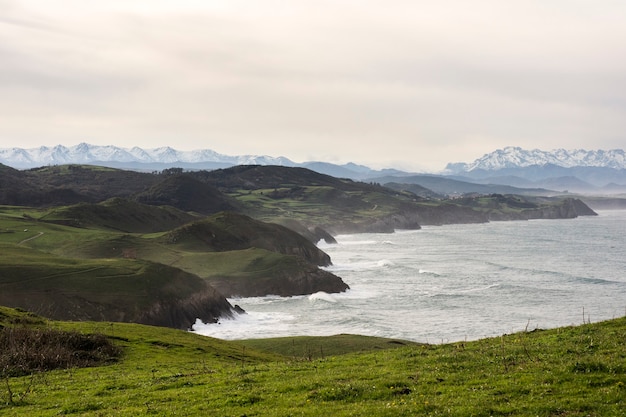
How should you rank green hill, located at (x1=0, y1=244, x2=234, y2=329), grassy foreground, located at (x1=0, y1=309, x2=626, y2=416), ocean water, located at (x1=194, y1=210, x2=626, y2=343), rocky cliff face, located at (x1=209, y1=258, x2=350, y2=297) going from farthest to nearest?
rocky cliff face, located at (x1=209, y1=258, x2=350, y2=297) < ocean water, located at (x1=194, y1=210, x2=626, y2=343) < green hill, located at (x1=0, y1=244, x2=234, y2=329) < grassy foreground, located at (x1=0, y1=309, x2=626, y2=416)

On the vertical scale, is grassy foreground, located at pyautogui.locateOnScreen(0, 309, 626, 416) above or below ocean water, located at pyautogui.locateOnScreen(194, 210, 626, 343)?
above

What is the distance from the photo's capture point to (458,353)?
31.0 meters

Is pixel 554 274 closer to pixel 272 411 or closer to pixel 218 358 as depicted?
pixel 218 358

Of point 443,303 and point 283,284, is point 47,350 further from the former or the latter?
point 283,284

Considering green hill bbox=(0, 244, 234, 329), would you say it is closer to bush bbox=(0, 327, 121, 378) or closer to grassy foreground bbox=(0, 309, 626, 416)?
bush bbox=(0, 327, 121, 378)

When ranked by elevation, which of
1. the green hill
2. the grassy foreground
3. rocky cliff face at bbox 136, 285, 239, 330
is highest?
the grassy foreground

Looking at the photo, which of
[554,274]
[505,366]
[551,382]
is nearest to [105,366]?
[505,366]

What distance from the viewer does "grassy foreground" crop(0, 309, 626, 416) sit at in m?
20.2

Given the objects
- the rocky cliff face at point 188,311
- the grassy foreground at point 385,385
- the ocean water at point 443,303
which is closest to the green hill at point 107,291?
the rocky cliff face at point 188,311

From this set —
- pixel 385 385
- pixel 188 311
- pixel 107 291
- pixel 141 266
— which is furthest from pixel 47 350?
pixel 141 266

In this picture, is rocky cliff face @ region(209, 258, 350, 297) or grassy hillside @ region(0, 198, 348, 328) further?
rocky cliff face @ region(209, 258, 350, 297)

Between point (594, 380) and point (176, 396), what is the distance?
19.5 m

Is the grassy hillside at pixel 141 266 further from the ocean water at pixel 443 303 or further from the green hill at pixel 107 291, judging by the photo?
the ocean water at pixel 443 303

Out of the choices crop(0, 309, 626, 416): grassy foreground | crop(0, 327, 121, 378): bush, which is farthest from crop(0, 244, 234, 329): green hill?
crop(0, 309, 626, 416): grassy foreground
